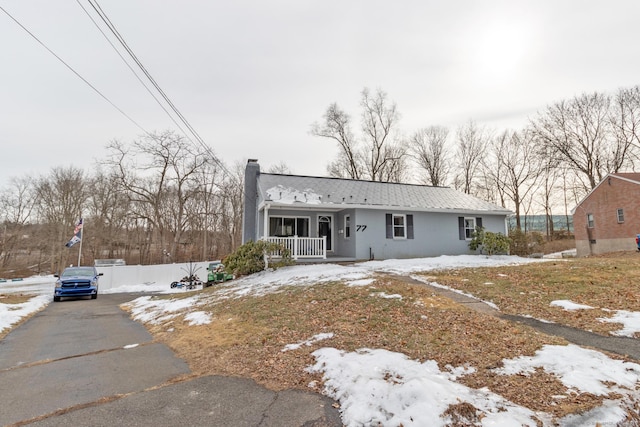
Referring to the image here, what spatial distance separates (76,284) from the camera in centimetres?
1666

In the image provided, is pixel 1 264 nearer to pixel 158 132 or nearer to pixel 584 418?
pixel 158 132

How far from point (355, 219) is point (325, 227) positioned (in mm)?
2218

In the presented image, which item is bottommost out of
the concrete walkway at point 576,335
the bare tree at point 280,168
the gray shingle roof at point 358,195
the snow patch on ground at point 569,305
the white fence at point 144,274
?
the white fence at point 144,274

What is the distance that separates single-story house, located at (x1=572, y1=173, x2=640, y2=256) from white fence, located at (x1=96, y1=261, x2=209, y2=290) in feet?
101

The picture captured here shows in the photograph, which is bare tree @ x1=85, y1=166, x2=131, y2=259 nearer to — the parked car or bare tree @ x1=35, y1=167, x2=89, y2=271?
bare tree @ x1=35, y1=167, x2=89, y2=271

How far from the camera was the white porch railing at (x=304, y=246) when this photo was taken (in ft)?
48.8

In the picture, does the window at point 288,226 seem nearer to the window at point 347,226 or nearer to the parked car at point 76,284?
the window at point 347,226

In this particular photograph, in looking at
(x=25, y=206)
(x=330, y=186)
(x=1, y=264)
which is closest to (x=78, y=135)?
(x=330, y=186)

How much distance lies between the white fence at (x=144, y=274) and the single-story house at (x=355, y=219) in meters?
9.76

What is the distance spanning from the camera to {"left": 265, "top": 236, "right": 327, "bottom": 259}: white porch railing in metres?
14.9

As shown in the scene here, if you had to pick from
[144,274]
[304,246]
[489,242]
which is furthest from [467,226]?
[144,274]

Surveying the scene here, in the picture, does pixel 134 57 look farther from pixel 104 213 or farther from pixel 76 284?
pixel 104 213

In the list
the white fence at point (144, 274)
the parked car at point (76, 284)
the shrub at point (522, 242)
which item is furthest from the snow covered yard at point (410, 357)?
the white fence at point (144, 274)

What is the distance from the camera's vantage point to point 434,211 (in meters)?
16.8
